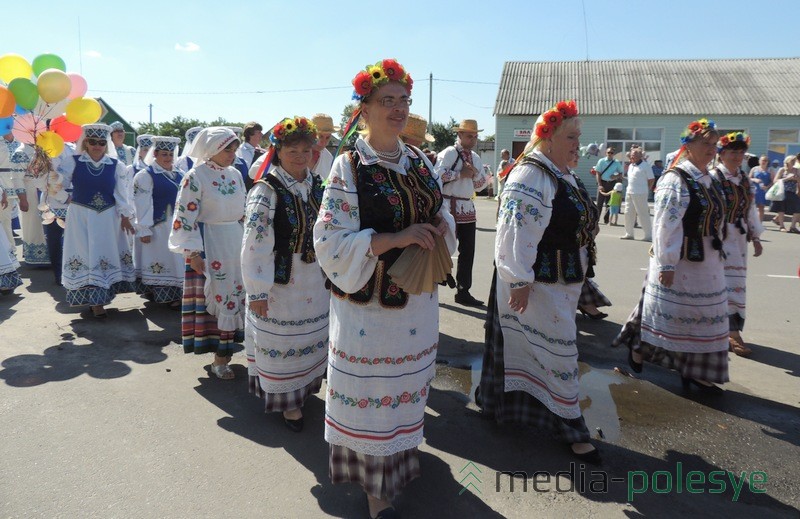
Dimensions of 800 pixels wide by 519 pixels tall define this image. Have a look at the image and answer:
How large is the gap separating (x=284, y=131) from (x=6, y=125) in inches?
169

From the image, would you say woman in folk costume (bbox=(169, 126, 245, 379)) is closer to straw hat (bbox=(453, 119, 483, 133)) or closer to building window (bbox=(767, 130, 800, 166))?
straw hat (bbox=(453, 119, 483, 133))

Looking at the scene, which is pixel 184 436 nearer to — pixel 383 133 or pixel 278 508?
pixel 278 508

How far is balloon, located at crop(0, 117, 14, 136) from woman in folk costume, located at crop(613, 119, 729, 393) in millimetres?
6544

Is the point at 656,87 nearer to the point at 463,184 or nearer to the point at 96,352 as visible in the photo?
the point at 463,184

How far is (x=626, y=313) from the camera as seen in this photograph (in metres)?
6.55

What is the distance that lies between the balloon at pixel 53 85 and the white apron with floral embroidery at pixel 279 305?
3956 millimetres

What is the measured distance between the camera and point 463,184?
22.6 ft

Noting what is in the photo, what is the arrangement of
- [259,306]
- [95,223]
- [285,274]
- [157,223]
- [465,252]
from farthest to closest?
[465,252]
[157,223]
[95,223]
[285,274]
[259,306]

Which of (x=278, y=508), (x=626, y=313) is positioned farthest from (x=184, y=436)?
(x=626, y=313)

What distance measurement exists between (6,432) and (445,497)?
291 centimetres

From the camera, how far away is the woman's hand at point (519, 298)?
3256mm

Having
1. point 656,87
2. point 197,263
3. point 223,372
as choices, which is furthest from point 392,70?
point 656,87

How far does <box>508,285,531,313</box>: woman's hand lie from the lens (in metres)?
3.26

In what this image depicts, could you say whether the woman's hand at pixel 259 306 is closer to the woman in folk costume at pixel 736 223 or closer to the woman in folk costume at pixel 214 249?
the woman in folk costume at pixel 214 249
